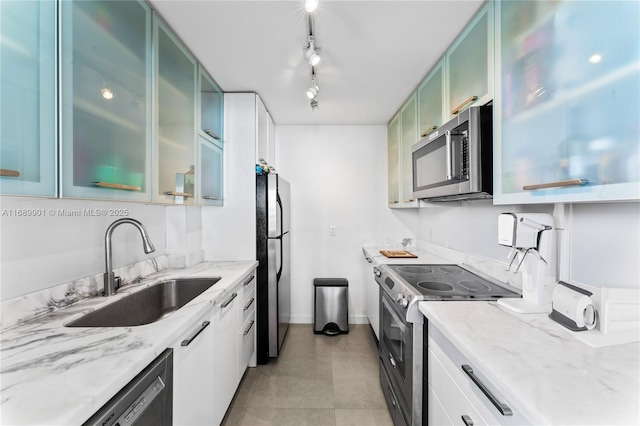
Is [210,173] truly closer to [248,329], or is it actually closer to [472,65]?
[248,329]

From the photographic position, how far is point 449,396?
108cm

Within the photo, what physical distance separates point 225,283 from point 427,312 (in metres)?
1.23

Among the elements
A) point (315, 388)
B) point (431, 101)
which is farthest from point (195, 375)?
point (431, 101)

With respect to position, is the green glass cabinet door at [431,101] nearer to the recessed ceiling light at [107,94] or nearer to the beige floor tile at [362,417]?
the recessed ceiling light at [107,94]

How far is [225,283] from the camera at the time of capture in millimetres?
1751

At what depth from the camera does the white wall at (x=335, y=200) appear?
11.2 ft

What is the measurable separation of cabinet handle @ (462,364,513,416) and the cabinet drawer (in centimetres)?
12

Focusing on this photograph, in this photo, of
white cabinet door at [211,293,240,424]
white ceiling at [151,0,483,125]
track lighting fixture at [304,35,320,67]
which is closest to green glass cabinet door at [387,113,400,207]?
white ceiling at [151,0,483,125]

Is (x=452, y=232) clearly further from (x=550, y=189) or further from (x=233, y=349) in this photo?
(x=233, y=349)

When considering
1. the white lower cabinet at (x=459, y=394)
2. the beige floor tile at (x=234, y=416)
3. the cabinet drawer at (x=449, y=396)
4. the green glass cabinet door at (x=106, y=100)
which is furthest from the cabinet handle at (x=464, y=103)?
the beige floor tile at (x=234, y=416)

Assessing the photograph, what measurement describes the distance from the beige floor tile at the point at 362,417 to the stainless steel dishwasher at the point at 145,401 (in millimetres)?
1246

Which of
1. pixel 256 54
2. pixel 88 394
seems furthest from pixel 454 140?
pixel 88 394

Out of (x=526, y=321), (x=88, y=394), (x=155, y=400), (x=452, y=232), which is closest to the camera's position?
(x=88, y=394)

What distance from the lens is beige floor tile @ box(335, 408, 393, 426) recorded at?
1.80m
